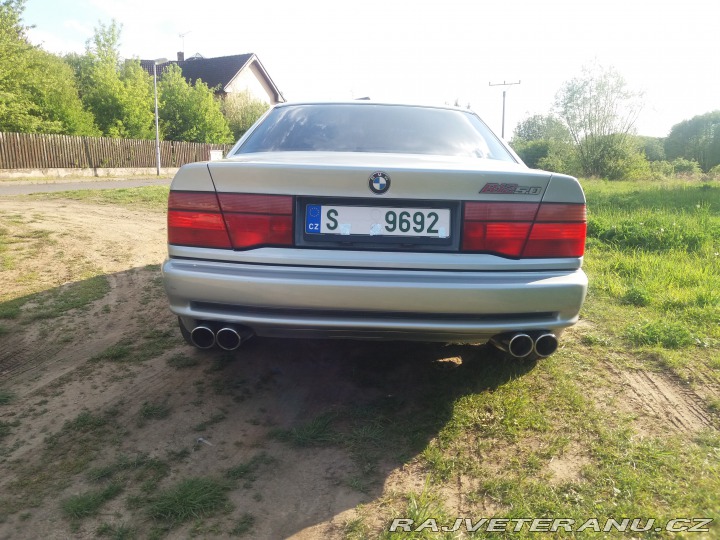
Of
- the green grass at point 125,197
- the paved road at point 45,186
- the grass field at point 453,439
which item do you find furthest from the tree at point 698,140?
the grass field at point 453,439

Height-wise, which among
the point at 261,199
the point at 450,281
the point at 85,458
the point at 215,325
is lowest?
the point at 85,458

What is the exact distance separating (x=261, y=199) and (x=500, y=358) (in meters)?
1.86

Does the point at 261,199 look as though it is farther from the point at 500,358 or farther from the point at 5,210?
the point at 5,210

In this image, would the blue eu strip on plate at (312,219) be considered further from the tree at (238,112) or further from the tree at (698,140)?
the tree at (698,140)

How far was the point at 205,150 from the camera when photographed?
3744 cm

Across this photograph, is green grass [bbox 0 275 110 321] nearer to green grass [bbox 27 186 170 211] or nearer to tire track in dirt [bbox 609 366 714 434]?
tire track in dirt [bbox 609 366 714 434]

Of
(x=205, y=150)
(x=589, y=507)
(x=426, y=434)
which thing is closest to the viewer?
(x=589, y=507)

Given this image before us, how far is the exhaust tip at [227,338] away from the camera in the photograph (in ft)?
8.02

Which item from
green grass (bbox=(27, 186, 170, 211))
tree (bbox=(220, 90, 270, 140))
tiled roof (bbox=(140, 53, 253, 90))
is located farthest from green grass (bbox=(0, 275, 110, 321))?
tiled roof (bbox=(140, 53, 253, 90))

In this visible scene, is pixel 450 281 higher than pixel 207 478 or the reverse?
higher

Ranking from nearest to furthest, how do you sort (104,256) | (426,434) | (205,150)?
(426,434)
(104,256)
(205,150)

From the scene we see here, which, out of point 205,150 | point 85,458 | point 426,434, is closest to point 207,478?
point 85,458

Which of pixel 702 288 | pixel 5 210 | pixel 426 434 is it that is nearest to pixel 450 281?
pixel 426 434

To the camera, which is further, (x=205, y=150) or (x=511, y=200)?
(x=205, y=150)
